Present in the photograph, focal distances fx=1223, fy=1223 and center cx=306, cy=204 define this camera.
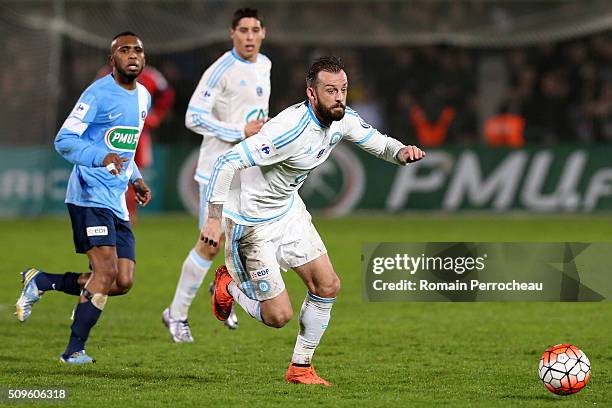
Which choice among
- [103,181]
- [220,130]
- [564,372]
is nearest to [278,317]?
[103,181]

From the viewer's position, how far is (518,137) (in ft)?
68.4

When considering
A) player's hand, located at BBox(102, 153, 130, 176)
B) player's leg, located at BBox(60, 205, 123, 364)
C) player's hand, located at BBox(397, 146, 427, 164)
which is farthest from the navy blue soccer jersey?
player's hand, located at BBox(397, 146, 427, 164)

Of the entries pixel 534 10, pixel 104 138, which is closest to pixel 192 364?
pixel 104 138

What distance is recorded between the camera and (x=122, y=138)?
27.0 ft

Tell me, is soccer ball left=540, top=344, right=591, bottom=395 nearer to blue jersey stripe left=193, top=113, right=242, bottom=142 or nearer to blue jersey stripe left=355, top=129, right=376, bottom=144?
blue jersey stripe left=355, top=129, right=376, bottom=144

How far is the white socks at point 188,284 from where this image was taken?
9.23 metres

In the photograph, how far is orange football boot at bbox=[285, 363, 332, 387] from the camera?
7.27 metres

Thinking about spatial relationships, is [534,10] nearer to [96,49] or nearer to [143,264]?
[96,49]

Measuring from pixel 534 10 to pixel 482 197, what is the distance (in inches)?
189

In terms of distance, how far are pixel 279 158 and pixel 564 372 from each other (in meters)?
2.03

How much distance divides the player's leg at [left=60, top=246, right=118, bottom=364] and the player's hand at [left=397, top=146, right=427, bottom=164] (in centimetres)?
211

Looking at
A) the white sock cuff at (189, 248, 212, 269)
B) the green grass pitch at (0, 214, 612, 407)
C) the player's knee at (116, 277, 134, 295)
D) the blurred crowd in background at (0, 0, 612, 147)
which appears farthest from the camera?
the blurred crowd in background at (0, 0, 612, 147)

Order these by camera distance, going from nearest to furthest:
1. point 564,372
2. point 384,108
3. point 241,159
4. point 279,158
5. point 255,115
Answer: point 564,372
point 241,159
point 279,158
point 255,115
point 384,108

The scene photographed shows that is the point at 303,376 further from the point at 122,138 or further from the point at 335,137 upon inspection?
the point at 122,138
